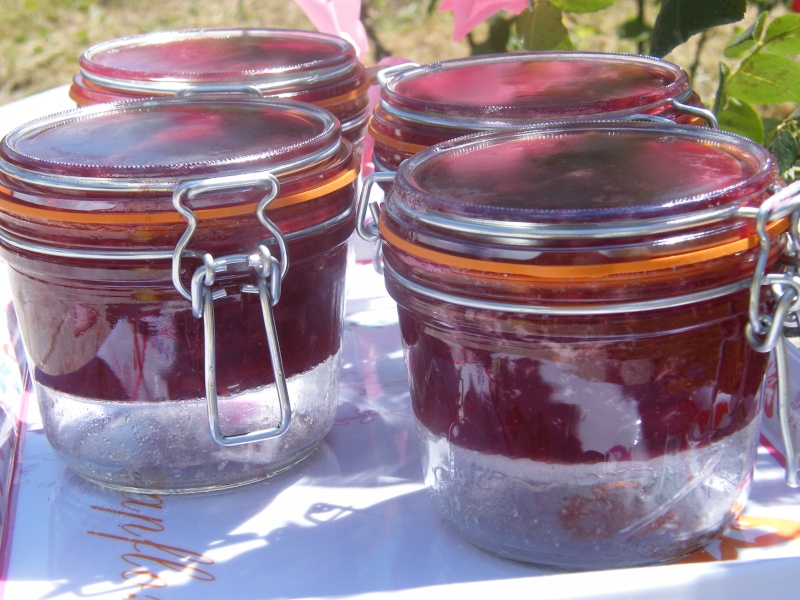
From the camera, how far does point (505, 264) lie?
1.88ft

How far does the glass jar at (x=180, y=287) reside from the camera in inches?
26.6

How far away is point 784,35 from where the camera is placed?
1.03 meters

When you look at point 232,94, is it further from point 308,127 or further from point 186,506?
point 186,506

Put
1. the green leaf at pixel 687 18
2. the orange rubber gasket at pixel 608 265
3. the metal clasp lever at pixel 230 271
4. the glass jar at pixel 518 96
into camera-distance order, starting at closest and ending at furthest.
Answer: the orange rubber gasket at pixel 608 265 < the metal clasp lever at pixel 230 271 < the glass jar at pixel 518 96 < the green leaf at pixel 687 18

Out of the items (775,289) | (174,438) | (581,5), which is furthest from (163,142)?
(581,5)

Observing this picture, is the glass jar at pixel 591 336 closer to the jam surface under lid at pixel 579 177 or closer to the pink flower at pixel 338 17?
the jam surface under lid at pixel 579 177

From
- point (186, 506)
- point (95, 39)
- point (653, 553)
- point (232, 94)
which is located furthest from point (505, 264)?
point (95, 39)

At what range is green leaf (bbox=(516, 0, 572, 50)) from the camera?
1.16m

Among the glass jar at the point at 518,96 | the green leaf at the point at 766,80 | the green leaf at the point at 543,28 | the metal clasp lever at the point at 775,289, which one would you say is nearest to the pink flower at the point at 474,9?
the green leaf at the point at 543,28

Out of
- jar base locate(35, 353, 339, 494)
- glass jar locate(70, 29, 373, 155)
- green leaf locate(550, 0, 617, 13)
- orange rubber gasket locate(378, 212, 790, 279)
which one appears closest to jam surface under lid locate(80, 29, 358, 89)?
glass jar locate(70, 29, 373, 155)

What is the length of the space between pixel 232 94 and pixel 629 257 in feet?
1.59

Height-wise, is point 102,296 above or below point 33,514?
above

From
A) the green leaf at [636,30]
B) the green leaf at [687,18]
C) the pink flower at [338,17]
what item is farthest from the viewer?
the green leaf at [636,30]

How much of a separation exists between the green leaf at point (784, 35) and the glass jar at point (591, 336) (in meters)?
0.40
